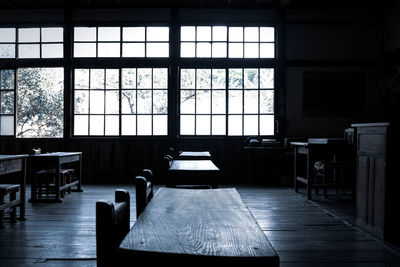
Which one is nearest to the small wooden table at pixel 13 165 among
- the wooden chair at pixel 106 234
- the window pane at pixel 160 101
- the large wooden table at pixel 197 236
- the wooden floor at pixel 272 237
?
the wooden floor at pixel 272 237

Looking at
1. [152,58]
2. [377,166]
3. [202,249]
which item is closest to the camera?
[202,249]

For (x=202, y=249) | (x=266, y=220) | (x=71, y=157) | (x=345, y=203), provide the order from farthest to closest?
(x=71, y=157)
(x=345, y=203)
(x=266, y=220)
(x=202, y=249)

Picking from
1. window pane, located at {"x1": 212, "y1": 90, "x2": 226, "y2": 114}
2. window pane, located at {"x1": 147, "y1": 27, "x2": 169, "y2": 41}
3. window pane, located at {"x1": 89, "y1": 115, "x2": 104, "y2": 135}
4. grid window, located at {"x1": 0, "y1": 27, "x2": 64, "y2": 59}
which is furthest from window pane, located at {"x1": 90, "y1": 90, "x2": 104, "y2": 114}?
window pane, located at {"x1": 212, "y1": 90, "x2": 226, "y2": 114}

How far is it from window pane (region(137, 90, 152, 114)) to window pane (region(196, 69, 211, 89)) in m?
1.06

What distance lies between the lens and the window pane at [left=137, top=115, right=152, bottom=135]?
750 centimetres

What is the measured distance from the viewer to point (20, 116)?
7.54m

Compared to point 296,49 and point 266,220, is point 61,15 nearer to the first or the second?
point 296,49

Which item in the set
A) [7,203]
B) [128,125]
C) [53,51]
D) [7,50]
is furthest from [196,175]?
[7,50]

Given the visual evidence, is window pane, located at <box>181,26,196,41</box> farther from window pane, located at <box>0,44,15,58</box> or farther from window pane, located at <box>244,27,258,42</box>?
window pane, located at <box>0,44,15,58</box>

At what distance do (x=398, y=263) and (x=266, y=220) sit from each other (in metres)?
1.50

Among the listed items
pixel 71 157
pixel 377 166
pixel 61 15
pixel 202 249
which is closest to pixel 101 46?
pixel 61 15

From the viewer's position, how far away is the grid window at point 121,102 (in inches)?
295

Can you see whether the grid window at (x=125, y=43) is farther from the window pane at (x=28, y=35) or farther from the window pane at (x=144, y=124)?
the window pane at (x=144, y=124)

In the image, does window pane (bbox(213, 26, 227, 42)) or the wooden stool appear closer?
the wooden stool
